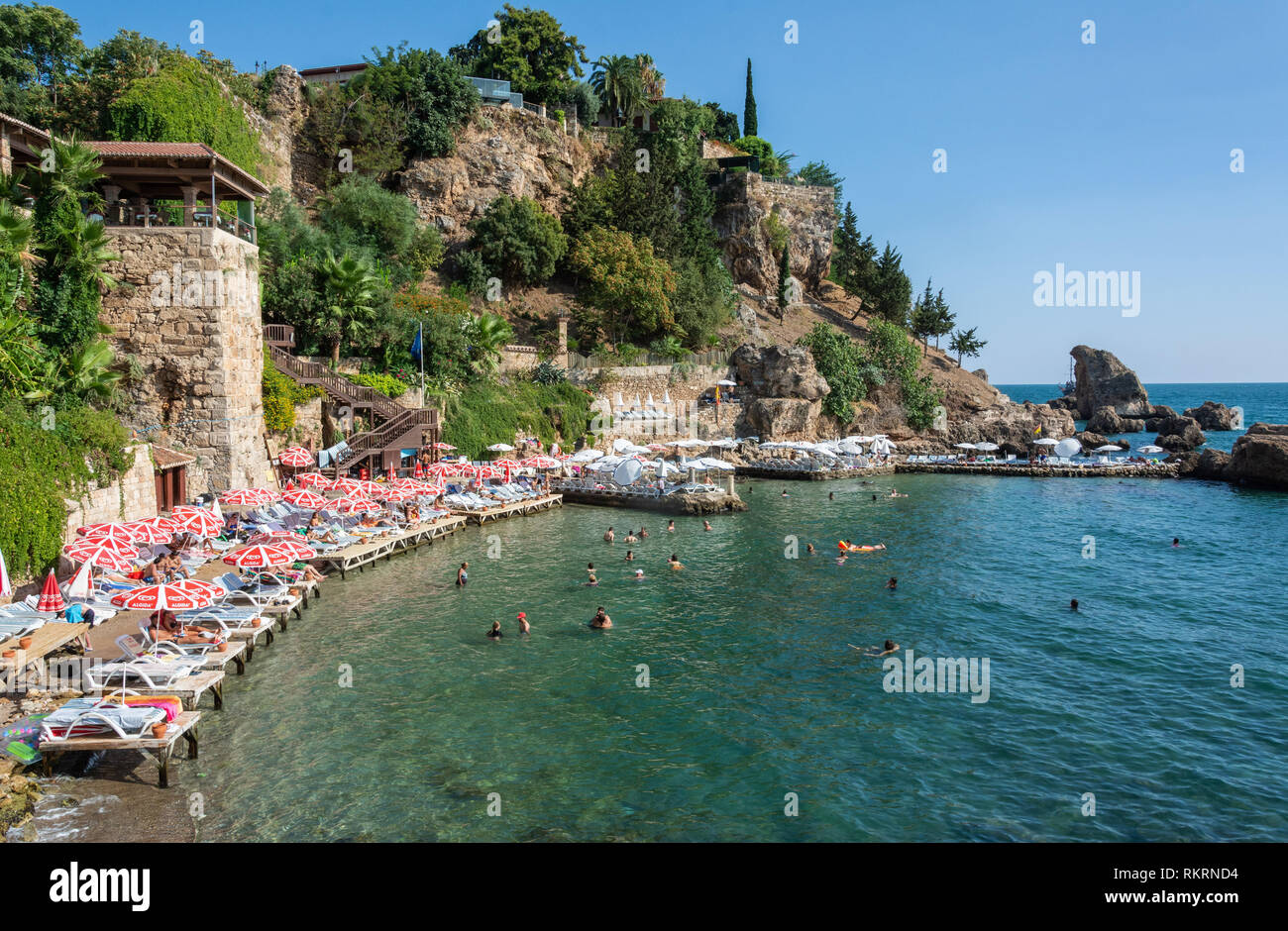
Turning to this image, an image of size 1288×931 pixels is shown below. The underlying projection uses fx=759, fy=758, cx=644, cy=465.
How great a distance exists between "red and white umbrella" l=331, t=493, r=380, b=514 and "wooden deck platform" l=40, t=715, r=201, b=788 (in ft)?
46.9

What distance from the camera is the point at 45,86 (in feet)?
142

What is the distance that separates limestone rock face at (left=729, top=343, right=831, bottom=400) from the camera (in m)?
56.6

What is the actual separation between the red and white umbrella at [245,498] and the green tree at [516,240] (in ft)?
108

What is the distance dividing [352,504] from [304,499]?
1.97 meters

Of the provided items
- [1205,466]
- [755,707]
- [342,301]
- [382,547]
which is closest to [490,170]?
→ [342,301]

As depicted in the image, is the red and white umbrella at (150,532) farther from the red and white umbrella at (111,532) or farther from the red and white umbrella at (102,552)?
the red and white umbrella at (102,552)

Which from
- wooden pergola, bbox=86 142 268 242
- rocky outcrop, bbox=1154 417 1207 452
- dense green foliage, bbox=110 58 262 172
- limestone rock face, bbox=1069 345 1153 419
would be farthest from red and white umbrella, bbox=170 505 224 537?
limestone rock face, bbox=1069 345 1153 419

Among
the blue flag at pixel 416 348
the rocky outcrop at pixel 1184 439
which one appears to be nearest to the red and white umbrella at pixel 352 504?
the blue flag at pixel 416 348

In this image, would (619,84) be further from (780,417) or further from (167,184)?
(167,184)

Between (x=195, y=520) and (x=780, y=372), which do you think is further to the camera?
(x=780, y=372)

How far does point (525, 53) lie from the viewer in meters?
61.9

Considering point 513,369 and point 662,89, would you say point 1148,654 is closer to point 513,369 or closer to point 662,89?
point 513,369

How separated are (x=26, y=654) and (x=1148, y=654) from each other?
24151 mm

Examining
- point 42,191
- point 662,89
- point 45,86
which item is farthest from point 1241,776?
point 662,89
